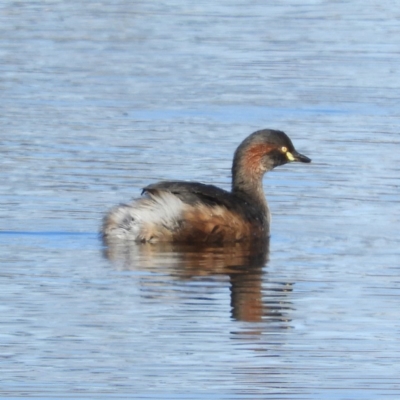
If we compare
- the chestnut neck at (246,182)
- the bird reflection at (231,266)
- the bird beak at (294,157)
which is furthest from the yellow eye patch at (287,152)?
the bird reflection at (231,266)

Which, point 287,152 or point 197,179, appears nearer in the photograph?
point 287,152

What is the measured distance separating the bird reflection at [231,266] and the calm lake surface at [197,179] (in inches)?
0.8

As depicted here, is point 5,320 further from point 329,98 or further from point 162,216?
point 329,98

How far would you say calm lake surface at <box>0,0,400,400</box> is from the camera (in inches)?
291

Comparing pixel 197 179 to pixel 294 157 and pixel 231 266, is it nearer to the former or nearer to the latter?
pixel 294 157

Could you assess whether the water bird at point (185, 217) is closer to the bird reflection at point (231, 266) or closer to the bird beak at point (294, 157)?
the bird reflection at point (231, 266)

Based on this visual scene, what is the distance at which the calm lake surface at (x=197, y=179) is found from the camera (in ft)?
24.3

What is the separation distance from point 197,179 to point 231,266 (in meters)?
2.46

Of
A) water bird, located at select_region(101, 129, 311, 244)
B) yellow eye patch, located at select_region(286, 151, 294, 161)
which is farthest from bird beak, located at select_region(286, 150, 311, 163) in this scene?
water bird, located at select_region(101, 129, 311, 244)

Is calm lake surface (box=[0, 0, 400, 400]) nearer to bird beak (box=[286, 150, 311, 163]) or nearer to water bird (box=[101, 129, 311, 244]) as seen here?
water bird (box=[101, 129, 311, 244])

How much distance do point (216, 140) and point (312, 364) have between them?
646 centimetres

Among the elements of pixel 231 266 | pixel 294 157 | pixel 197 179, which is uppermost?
pixel 294 157

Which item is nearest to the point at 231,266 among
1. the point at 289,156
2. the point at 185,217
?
the point at 185,217

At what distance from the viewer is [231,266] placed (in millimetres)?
9844
